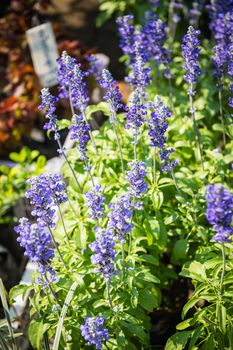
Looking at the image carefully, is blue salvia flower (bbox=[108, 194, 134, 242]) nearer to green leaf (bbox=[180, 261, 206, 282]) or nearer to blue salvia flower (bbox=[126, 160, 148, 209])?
blue salvia flower (bbox=[126, 160, 148, 209])

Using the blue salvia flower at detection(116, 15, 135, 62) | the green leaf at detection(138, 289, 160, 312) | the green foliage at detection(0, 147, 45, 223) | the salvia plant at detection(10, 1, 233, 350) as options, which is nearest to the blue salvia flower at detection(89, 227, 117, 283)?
the salvia plant at detection(10, 1, 233, 350)

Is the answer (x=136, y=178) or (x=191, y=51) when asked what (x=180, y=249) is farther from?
(x=191, y=51)

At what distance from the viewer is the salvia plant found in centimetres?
239

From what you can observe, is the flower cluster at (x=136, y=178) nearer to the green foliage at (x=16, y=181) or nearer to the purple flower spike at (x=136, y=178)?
the purple flower spike at (x=136, y=178)

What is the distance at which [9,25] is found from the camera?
5.91m

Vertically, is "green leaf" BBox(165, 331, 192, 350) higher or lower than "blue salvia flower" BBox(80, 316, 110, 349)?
lower

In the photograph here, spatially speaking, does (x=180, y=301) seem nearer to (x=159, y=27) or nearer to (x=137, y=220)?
(x=137, y=220)

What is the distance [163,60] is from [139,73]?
830 mm

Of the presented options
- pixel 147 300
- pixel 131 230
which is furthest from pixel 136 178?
pixel 147 300

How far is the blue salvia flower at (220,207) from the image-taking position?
1.96m

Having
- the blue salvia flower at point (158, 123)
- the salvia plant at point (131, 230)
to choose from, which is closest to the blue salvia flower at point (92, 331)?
the salvia plant at point (131, 230)

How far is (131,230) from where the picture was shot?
2.97m

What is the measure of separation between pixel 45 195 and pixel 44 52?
253 centimetres

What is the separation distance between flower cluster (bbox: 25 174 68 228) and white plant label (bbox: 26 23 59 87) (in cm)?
221
